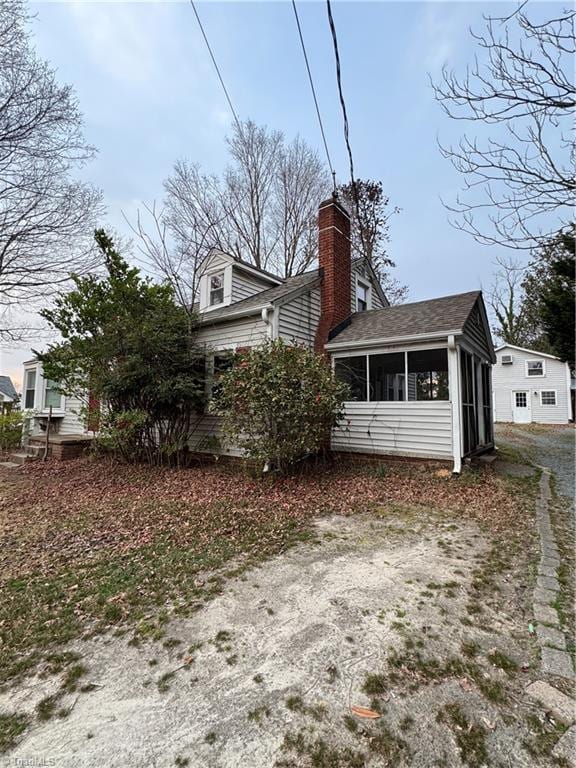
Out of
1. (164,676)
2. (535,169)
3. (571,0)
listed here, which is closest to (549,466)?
(535,169)

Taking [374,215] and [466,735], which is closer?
[466,735]

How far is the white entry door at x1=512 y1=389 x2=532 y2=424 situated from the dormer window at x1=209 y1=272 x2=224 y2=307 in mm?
21066

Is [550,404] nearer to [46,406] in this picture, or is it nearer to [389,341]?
[389,341]

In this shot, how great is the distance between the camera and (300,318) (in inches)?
353

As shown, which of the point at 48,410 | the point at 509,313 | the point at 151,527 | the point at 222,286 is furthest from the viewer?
the point at 509,313

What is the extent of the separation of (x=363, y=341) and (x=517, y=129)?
4393 millimetres

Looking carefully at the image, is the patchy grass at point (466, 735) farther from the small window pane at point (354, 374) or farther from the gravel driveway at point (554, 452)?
the small window pane at point (354, 374)

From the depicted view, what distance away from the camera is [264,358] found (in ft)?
22.2

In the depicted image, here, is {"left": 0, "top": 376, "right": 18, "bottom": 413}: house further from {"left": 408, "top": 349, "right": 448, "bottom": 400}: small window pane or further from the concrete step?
{"left": 408, "top": 349, "right": 448, "bottom": 400}: small window pane

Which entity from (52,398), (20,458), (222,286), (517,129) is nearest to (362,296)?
(222,286)

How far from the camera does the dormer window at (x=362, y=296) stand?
37.3ft

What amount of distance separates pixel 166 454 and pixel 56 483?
2.23 metres

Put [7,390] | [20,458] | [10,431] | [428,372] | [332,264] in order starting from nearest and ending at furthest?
[332,264] → [20,458] → [428,372] → [10,431] → [7,390]

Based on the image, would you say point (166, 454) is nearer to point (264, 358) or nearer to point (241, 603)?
point (264, 358)
